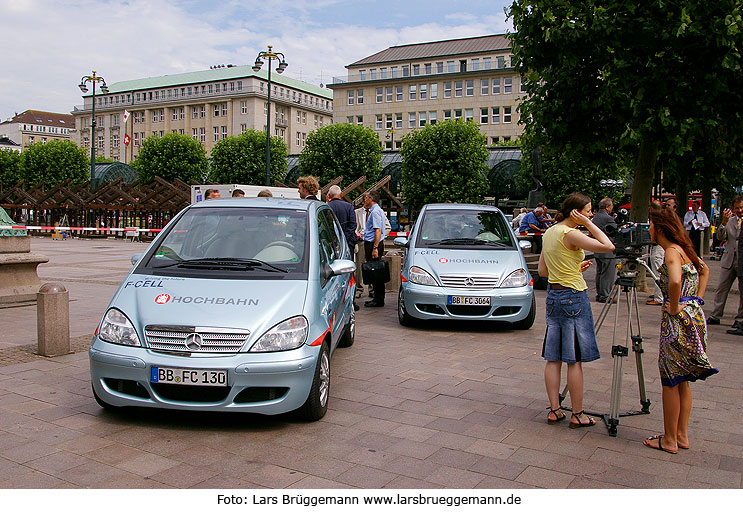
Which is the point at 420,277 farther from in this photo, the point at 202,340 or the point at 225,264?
the point at 202,340

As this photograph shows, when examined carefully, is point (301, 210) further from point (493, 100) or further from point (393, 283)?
point (493, 100)

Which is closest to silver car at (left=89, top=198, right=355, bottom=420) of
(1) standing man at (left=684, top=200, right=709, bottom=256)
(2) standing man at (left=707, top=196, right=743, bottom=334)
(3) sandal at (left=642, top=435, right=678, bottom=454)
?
(3) sandal at (left=642, top=435, right=678, bottom=454)

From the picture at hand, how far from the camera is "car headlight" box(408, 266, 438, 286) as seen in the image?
29.4 feet

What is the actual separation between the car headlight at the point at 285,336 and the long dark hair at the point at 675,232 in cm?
258

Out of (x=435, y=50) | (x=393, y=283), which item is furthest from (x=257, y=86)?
(x=393, y=283)

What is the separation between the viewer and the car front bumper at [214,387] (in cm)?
461

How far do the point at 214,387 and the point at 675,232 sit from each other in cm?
330

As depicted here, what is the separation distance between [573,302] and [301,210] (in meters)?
2.64

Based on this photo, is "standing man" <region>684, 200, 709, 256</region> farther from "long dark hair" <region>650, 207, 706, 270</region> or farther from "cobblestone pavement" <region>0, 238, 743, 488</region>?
"long dark hair" <region>650, 207, 706, 270</region>

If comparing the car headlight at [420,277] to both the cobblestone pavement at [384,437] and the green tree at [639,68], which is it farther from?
the green tree at [639,68]

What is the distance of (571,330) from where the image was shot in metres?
4.98

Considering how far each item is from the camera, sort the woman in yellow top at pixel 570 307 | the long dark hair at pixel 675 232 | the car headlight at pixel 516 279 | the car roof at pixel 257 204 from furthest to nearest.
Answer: the car headlight at pixel 516 279 → the car roof at pixel 257 204 → the woman in yellow top at pixel 570 307 → the long dark hair at pixel 675 232

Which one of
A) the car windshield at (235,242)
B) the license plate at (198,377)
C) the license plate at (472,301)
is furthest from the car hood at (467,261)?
the license plate at (198,377)

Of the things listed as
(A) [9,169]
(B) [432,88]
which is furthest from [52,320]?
(B) [432,88]
